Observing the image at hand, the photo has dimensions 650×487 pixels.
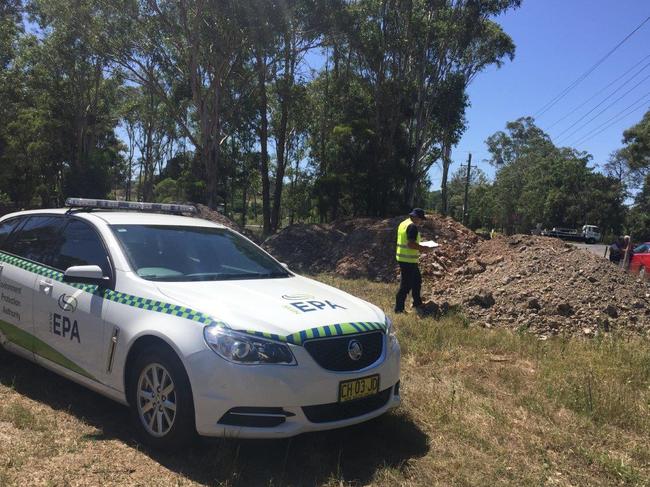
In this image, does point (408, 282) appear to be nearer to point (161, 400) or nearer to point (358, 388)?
point (358, 388)

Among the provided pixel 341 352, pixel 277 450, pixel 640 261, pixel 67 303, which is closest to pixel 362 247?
pixel 640 261

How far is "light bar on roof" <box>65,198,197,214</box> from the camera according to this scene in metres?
5.13

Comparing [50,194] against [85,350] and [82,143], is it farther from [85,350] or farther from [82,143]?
[85,350]

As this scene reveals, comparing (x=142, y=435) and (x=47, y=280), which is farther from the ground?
(x=47, y=280)

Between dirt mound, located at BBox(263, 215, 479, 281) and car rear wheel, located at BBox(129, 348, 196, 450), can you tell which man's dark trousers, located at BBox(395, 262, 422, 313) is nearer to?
dirt mound, located at BBox(263, 215, 479, 281)

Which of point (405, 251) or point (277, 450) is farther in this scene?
point (405, 251)

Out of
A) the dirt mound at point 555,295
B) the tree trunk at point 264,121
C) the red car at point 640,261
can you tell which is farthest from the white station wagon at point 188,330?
the tree trunk at point 264,121

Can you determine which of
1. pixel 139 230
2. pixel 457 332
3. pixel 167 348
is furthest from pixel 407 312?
pixel 167 348

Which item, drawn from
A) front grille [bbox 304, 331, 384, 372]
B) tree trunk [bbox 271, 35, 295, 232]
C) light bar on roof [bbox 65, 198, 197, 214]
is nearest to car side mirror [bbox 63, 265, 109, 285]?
light bar on roof [bbox 65, 198, 197, 214]

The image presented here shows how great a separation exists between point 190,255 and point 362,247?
12550 mm

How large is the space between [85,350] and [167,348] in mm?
964

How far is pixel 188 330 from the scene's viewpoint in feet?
11.7

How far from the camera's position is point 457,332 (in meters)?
7.50

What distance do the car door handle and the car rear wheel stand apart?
1312 millimetres
